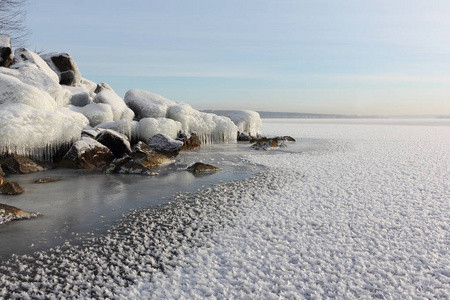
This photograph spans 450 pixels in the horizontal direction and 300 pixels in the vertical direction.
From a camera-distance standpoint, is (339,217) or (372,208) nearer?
(339,217)

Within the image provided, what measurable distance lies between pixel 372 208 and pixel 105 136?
10.0 meters

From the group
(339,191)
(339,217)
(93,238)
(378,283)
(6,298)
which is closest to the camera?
(6,298)

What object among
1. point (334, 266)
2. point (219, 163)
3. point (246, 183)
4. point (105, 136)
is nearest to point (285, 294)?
point (334, 266)

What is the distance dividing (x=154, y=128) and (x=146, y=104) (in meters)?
3.89

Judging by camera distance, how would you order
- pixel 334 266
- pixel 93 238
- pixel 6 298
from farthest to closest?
pixel 93 238 → pixel 334 266 → pixel 6 298

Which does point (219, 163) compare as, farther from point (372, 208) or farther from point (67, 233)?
point (67, 233)

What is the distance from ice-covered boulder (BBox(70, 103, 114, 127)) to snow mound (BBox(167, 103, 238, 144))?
3840 mm

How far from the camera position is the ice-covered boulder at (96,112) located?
16.6 m

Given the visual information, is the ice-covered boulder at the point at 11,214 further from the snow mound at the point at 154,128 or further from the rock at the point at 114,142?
the snow mound at the point at 154,128

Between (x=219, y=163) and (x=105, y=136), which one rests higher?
(x=105, y=136)

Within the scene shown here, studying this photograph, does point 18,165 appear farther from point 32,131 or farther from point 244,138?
point 244,138

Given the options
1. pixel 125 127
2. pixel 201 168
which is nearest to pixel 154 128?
pixel 125 127

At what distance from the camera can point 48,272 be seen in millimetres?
3908

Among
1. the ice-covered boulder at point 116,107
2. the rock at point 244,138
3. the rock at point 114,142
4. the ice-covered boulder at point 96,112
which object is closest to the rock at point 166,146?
the rock at point 114,142
